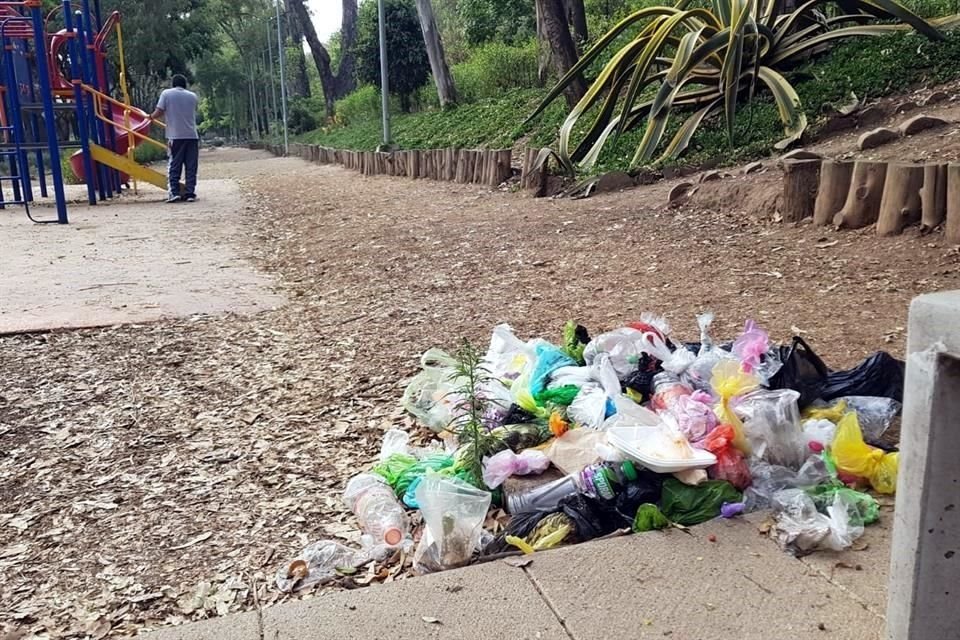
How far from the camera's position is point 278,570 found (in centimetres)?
245

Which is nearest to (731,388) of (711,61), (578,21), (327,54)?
(711,61)

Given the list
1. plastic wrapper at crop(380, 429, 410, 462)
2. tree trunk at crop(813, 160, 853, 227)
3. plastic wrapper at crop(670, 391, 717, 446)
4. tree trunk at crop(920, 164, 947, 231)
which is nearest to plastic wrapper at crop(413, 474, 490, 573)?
plastic wrapper at crop(380, 429, 410, 462)

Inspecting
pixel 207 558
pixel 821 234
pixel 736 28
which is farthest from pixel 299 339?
pixel 736 28

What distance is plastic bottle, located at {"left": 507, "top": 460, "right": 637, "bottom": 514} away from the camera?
2602 millimetres

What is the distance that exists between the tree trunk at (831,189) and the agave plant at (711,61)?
2085 millimetres

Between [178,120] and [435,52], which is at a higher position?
[435,52]

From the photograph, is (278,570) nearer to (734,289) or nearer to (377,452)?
(377,452)

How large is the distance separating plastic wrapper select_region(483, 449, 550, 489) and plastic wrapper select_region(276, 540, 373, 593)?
0.52m

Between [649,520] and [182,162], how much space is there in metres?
12.6

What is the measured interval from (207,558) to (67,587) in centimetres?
39

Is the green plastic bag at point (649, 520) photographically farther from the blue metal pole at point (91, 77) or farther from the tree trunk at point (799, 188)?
the blue metal pole at point (91, 77)

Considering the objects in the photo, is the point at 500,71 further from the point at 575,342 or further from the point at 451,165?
the point at 575,342

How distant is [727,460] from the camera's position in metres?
2.64

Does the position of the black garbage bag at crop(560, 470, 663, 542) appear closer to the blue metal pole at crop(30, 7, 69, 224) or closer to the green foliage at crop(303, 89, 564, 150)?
the blue metal pole at crop(30, 7, 69, 224)
